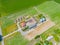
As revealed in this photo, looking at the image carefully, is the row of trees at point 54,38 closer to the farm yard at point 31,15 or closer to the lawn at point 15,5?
the farm yard at point 31,15

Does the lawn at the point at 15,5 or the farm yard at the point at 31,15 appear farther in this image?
the lawn at the point at 15,5

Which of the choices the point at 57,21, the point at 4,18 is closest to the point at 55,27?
the point at 57,21

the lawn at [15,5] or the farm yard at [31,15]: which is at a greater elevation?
the lawn at [15,5]

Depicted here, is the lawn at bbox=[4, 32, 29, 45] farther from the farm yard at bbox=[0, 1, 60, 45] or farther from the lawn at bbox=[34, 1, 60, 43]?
the lawn at bbox=[34, 1, 60, 43]

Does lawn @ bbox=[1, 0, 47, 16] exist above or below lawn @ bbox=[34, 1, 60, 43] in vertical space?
above

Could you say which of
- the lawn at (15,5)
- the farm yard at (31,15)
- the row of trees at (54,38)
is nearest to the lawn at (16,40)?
the farm yard at (31,15)

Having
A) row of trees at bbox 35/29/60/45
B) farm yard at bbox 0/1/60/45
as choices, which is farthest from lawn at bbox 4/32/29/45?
row of trees at bbox 35/29/60/45

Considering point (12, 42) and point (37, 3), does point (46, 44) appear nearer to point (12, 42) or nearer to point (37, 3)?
point (12, 42)

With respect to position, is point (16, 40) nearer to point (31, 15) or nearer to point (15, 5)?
point (31, 15)
